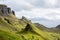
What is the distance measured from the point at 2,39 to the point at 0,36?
21.7 ft

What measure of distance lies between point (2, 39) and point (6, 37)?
8.71 metres

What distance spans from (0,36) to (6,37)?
5364 millimetres

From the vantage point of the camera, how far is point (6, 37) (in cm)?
17538

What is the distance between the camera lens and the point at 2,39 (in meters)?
167

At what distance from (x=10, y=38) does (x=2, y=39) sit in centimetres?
1025

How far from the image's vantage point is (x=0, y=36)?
172875mm

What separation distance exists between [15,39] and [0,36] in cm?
1300

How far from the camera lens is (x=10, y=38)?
176 metres

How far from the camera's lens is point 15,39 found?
17700cm
